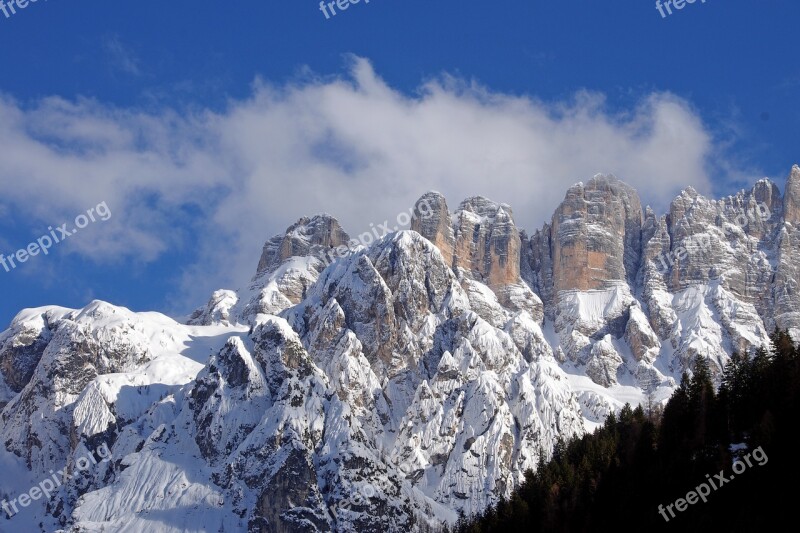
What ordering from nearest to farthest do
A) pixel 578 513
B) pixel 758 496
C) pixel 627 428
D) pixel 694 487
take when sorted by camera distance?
pixel 758 496 → pixel 694 487 → pixel 578 513 → pixel 627 428

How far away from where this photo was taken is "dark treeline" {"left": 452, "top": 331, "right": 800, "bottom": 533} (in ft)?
330

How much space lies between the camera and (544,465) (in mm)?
156000

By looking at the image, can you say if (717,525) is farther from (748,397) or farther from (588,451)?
(588,451)

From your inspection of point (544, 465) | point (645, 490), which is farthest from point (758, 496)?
point (544, 465)

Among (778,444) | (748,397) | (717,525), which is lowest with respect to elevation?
(717,525)

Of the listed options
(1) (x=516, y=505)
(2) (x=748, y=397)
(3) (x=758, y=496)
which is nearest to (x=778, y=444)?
(3) (x=758, y=496)

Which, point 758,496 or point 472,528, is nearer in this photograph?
point 758,496

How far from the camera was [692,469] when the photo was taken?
11362cm

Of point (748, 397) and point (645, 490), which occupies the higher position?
point (748, 397)

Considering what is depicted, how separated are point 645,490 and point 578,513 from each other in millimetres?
10372

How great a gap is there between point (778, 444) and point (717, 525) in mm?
9749

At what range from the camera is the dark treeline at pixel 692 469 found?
10069cm

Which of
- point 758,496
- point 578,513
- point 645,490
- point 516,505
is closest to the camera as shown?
point 758,496

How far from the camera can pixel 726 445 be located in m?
113
